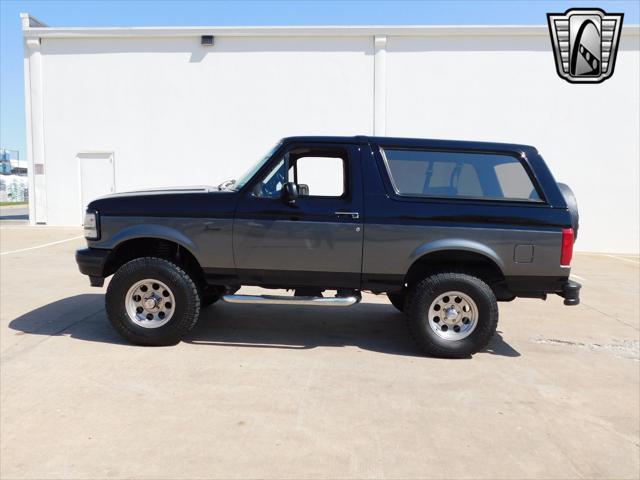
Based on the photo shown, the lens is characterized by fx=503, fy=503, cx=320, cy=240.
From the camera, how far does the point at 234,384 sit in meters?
4.04

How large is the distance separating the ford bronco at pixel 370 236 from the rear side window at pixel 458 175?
0.04 feet

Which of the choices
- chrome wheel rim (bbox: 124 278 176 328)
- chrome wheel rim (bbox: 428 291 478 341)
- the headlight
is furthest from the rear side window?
the headlight

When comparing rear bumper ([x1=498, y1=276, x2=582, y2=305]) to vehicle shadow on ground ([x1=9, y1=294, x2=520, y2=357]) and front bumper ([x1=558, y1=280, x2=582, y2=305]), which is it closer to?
front bumper ([x1=558, y1=280, x2=582, y2=305])

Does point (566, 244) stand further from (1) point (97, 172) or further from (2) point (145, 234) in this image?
(1) point (97, 172)

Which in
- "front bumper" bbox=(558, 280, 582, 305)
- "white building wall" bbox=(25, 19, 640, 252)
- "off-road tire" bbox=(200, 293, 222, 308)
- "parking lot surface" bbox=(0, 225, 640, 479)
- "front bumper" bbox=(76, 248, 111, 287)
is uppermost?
"white building wall" bbox=(25, 19, 640, 252)

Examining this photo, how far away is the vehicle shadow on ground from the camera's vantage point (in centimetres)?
516

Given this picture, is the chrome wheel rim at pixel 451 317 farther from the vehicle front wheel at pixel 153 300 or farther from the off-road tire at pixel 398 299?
the vehicle front wheel at pixel 153 300

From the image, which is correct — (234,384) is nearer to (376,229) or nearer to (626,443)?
(376,229)

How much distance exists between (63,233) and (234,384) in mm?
12788

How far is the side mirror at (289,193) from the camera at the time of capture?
15.3ft

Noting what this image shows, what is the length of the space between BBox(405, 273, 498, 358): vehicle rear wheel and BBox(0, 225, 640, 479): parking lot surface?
0.17 m

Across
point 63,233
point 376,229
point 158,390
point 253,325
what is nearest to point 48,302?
point 253,325

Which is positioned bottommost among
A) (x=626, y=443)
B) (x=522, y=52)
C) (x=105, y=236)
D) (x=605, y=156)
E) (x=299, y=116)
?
(x=626, y=443)

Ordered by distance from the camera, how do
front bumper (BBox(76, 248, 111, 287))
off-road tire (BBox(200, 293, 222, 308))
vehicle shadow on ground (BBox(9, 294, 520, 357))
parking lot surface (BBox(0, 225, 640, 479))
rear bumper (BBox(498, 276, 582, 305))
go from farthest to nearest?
1. off-road tire (BBox(200, 293, 222, 308))
2. vehicle shadow on ground (BBox(9, 294, 520, 357))
3. front bumper (BBox(76, 248, 111, 287))
4. rear bumper (BBox(498, 276, 582, 305))
5. parking lot surface (BBox(0, 225, 640, 479))
